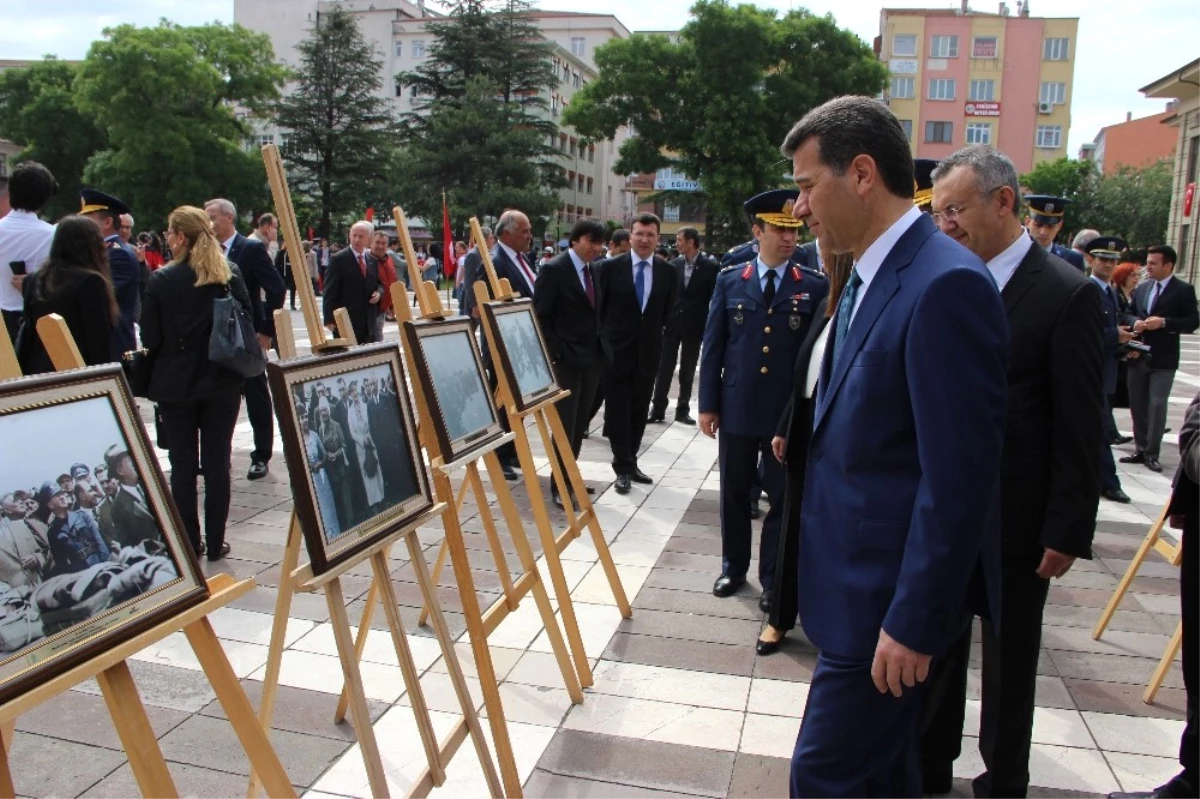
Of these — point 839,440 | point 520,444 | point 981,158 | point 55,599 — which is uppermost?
point 981,158

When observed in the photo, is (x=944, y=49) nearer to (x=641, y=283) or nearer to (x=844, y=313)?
(x=641, y=283)

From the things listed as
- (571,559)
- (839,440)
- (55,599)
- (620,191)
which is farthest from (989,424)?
(620,191)

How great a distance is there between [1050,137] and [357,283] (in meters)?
69.3

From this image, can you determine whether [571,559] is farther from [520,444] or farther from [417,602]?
[520,444]

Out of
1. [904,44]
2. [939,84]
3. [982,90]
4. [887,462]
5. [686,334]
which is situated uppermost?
[904,44]

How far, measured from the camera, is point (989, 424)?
1766 mm

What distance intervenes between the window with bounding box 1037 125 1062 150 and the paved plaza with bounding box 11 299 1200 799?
69.9 metres

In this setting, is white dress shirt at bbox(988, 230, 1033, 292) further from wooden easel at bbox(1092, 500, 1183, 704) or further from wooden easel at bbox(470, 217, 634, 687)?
wooden easel at bbox(470, 217, 634, 687)

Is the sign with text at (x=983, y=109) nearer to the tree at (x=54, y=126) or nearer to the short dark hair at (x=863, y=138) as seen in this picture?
the tree at (x=54, y=126)

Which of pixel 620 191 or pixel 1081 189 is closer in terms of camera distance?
pixel 1081 189

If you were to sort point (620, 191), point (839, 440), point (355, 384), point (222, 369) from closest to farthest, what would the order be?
point (839, 440), point (355, 384), point (222, 369), point (620, 191)

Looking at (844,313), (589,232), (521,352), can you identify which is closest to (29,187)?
(521,352)

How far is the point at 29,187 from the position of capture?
199 inches

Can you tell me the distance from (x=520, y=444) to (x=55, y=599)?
7.02 ft
